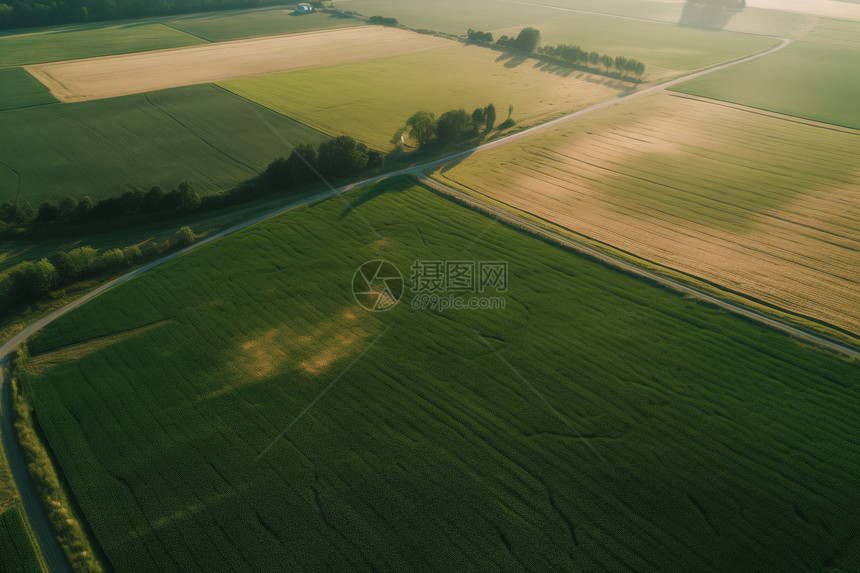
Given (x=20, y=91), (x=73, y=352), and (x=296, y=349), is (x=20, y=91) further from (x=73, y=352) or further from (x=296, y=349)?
(x=296, y=349)

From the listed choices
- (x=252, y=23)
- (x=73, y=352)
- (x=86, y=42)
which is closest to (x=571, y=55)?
(x=252, y=23)

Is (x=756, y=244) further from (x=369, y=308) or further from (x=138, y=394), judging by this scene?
(x=138, y=394)

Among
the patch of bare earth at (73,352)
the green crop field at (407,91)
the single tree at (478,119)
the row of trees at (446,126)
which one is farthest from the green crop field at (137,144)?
the patch of bare earth at (73,352)

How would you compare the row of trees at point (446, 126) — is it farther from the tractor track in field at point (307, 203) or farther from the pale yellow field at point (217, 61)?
the pale yellow field at point (217, 61)

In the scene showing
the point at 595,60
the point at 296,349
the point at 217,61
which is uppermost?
the point at 595,60

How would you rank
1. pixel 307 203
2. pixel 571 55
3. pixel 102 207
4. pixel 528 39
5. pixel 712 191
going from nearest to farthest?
pixel 102 207
pixel 307 203
pixel 712 191
pixel 571 55
pixel 528 39

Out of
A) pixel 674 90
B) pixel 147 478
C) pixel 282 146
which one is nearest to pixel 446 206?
pixel 282 146
